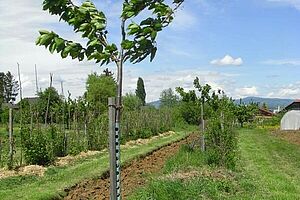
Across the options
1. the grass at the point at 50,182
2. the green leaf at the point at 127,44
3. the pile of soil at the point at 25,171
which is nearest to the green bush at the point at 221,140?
the grass at the point at 50,182

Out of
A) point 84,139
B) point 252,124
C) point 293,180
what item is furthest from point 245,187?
point 252,124

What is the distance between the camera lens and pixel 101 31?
3605 millimetres

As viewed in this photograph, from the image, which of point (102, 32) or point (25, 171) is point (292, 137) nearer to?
point (25, 171)

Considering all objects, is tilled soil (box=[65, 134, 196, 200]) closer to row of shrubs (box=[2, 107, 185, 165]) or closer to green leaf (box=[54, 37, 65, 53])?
row of shrubs (box=[2, 107, 185, 165])

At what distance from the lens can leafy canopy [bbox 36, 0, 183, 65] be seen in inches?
138

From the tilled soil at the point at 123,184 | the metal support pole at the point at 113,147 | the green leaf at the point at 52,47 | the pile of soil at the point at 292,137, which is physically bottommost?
the pile of soil at the point at 292,137

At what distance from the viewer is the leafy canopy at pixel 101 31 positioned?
350 centimetres

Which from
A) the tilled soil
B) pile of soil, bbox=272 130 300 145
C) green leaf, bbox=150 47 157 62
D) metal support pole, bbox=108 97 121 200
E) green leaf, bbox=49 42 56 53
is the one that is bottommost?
pile of soil, bbox=272 130 300 145

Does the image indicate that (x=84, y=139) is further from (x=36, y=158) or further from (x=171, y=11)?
(x=171, y=11)

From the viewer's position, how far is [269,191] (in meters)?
11.2

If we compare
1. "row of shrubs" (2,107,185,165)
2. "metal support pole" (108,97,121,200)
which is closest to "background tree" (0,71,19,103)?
"row of shrubs" (2,107,185,165)

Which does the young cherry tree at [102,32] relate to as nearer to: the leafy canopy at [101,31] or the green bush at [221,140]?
the leafy canopy at [101,31]

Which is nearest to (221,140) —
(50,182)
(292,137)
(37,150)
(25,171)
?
(50,182)

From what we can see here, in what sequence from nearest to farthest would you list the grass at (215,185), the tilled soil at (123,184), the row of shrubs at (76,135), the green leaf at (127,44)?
the green leaf at (127,44)
the grass at (215,185)
the tilled soil at (123,184)
the row of shrubs at (76,135)
